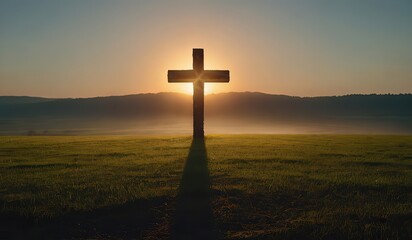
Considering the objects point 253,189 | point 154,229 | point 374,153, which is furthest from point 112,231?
point 374,153

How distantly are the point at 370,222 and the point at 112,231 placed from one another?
3704 mm

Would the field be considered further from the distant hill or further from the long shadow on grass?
the distant hill

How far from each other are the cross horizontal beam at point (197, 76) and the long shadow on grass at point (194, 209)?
8.71 metres

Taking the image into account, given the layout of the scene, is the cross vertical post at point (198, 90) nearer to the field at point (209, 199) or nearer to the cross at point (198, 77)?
the cross at point (198, 77)

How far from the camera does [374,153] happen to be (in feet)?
46.3

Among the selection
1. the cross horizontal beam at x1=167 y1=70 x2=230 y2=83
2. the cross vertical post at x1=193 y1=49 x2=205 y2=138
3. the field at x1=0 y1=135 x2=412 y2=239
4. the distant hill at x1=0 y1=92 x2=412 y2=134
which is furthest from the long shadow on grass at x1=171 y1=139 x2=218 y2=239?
the distant hill at x1=0 y1=92 x2=412 y2=134

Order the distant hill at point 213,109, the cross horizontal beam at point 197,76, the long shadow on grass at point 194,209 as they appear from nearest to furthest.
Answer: the long shadow on grass at point 194,209, the cross horizontal beam at point 197,76, the distant hill at point 213,109

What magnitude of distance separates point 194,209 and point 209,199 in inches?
24.6

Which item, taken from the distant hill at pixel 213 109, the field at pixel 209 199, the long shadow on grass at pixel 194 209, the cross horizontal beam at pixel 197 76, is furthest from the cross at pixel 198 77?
the distant hill at pixel 213 109

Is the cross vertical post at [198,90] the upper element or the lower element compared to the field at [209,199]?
upper

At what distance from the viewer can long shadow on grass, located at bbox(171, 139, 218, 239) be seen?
5.61 m

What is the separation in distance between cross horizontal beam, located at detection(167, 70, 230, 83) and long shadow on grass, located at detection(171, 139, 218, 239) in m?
8.71

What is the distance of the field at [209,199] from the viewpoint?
18.7 feet

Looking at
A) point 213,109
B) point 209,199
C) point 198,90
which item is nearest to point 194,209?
point 209,199
